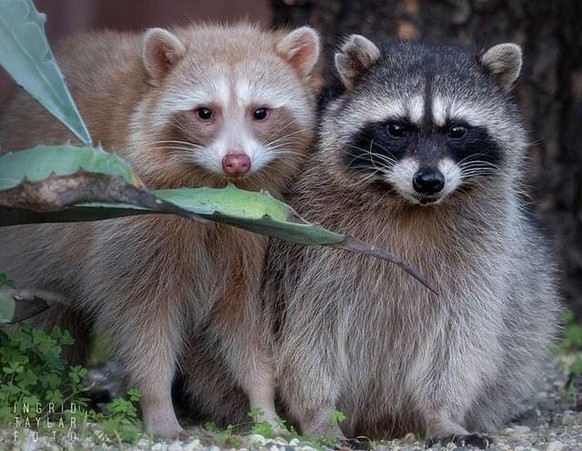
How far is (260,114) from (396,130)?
550mm

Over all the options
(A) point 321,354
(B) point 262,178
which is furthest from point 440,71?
(A) point 321,354

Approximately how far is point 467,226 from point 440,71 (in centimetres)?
65

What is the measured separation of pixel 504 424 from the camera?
6070mm

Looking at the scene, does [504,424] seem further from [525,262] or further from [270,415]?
[270,415]

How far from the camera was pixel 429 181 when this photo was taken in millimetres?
5023

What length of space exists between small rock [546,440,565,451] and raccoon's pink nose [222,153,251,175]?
1595 millimetres

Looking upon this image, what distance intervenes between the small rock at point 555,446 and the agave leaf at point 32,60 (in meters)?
2.23

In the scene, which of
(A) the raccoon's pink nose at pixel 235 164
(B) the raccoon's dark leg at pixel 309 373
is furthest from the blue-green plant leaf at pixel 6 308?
(B) the raccoon's dark leg at pixel 309 373

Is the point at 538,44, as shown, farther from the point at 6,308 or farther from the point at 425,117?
the point at 6,308

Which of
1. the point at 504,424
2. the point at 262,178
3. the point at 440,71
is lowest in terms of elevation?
the point at 504,424

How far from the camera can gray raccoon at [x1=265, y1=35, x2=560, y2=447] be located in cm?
539

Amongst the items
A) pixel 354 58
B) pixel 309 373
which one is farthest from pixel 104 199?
pixel 354 58

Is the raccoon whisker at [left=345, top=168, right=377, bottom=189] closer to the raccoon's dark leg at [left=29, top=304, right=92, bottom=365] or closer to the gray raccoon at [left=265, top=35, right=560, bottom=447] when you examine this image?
the gray raccoon at [left=265, top=35, right=560, bottom=447]

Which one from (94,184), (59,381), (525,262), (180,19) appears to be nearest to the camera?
(94,184)
